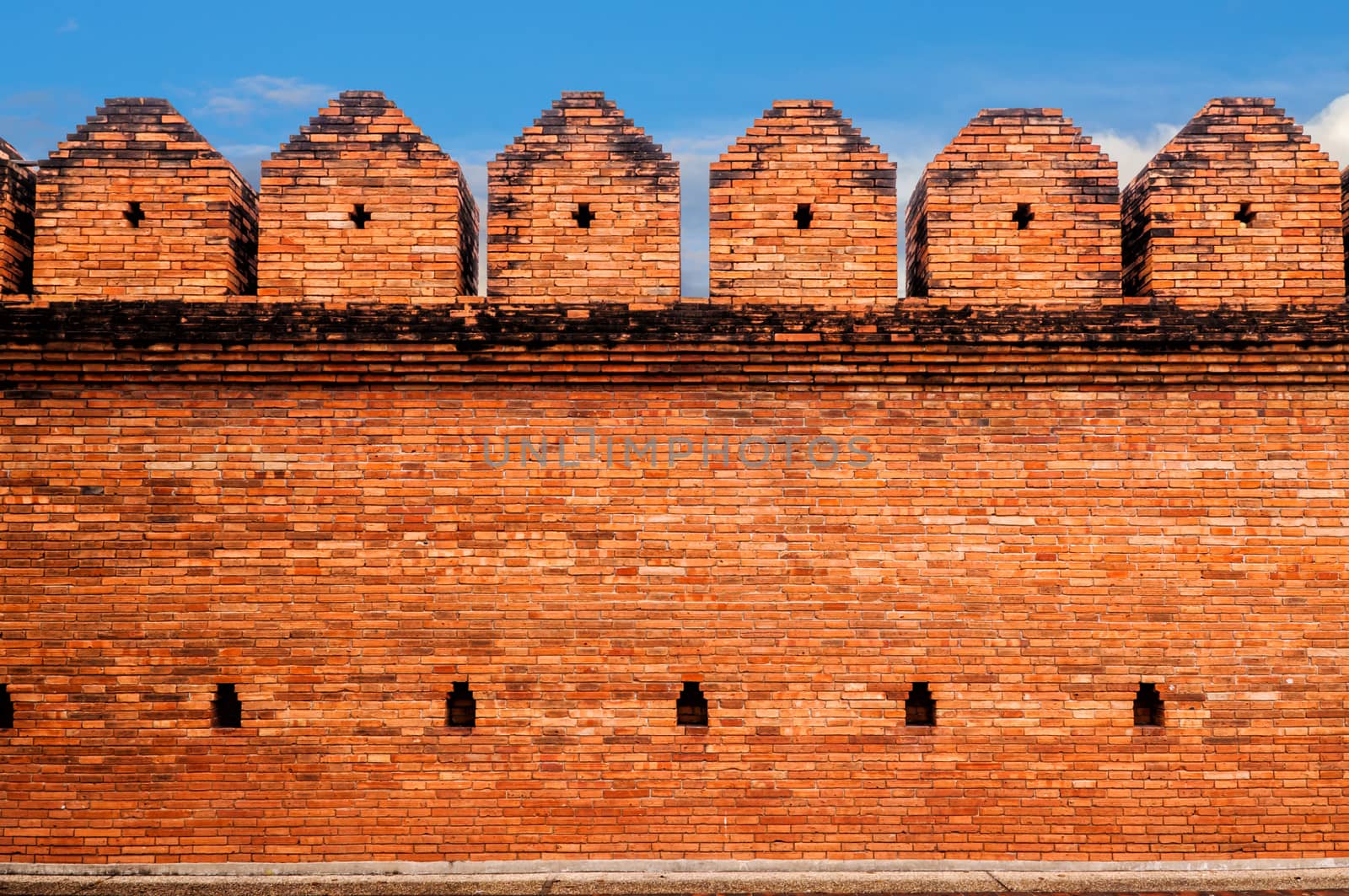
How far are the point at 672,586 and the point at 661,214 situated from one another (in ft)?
7.98

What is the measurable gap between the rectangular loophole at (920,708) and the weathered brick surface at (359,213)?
3.94 metres

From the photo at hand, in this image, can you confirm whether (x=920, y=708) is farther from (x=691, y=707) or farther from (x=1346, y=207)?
(x=1346, y=207)

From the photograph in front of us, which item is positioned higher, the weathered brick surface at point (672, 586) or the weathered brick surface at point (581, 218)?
the weathered brick surface at point (581, 218)

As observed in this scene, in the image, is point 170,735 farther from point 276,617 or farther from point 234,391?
point 234,391

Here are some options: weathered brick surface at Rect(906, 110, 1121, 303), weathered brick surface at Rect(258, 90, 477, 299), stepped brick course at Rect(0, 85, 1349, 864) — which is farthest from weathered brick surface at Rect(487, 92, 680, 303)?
weathered brick surface at Rect(906, 110, 1121, 303)

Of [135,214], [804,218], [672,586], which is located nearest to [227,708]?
[672,586]

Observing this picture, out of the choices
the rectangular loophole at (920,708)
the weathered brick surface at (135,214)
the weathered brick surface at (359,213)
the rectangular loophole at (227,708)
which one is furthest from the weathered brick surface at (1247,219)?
the rectangular loophole at (227,708)

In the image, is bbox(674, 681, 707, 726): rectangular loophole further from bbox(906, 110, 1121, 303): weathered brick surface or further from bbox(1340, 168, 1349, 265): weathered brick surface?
bbox(1340, 168, 1349, 265): weathered brick surface

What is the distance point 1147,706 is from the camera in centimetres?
500

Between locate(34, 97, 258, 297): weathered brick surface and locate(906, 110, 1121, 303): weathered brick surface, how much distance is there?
4.70 metres

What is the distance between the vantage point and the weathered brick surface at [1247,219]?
5137 mm

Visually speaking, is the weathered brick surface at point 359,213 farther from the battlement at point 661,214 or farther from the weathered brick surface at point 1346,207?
the weathered brick surface at point 1346,207

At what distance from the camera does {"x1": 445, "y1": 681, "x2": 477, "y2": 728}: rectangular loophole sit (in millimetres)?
4953

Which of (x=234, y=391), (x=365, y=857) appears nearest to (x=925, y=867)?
(x=365, y=857)
